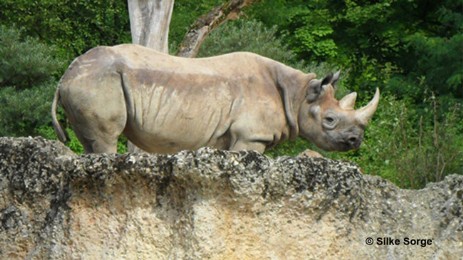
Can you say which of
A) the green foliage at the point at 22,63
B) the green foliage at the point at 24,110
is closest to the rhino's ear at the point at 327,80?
the green foliage at the point at 24,110

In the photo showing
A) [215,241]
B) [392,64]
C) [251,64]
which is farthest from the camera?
[392,64]

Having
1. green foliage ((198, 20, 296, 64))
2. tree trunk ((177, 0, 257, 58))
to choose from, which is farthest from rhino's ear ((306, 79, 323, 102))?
green foliage ((198, 20, 296, 64))

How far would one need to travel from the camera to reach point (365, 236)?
673 cm

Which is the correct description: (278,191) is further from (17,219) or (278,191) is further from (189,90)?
(189,90)

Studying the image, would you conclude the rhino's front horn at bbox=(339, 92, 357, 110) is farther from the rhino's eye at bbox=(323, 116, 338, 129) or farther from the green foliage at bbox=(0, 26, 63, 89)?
the green foliage at bbox=(0, 26, 63, 89)

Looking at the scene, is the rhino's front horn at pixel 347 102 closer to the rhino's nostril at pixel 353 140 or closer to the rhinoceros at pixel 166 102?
the rhino's nostril at pixel 353 140

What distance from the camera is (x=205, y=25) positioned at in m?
19.4

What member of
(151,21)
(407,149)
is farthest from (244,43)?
(151,21)

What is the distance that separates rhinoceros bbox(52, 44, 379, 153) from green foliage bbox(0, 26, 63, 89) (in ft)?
40.7

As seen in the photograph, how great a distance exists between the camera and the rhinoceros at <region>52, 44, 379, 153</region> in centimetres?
965

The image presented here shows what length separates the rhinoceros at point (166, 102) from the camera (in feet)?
31.7

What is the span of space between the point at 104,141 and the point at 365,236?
327 cm

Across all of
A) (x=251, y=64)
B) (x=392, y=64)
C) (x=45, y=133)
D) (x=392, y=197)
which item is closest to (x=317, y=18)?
(x=392, y=64)

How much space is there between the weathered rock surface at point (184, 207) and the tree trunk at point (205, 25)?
480 inches
